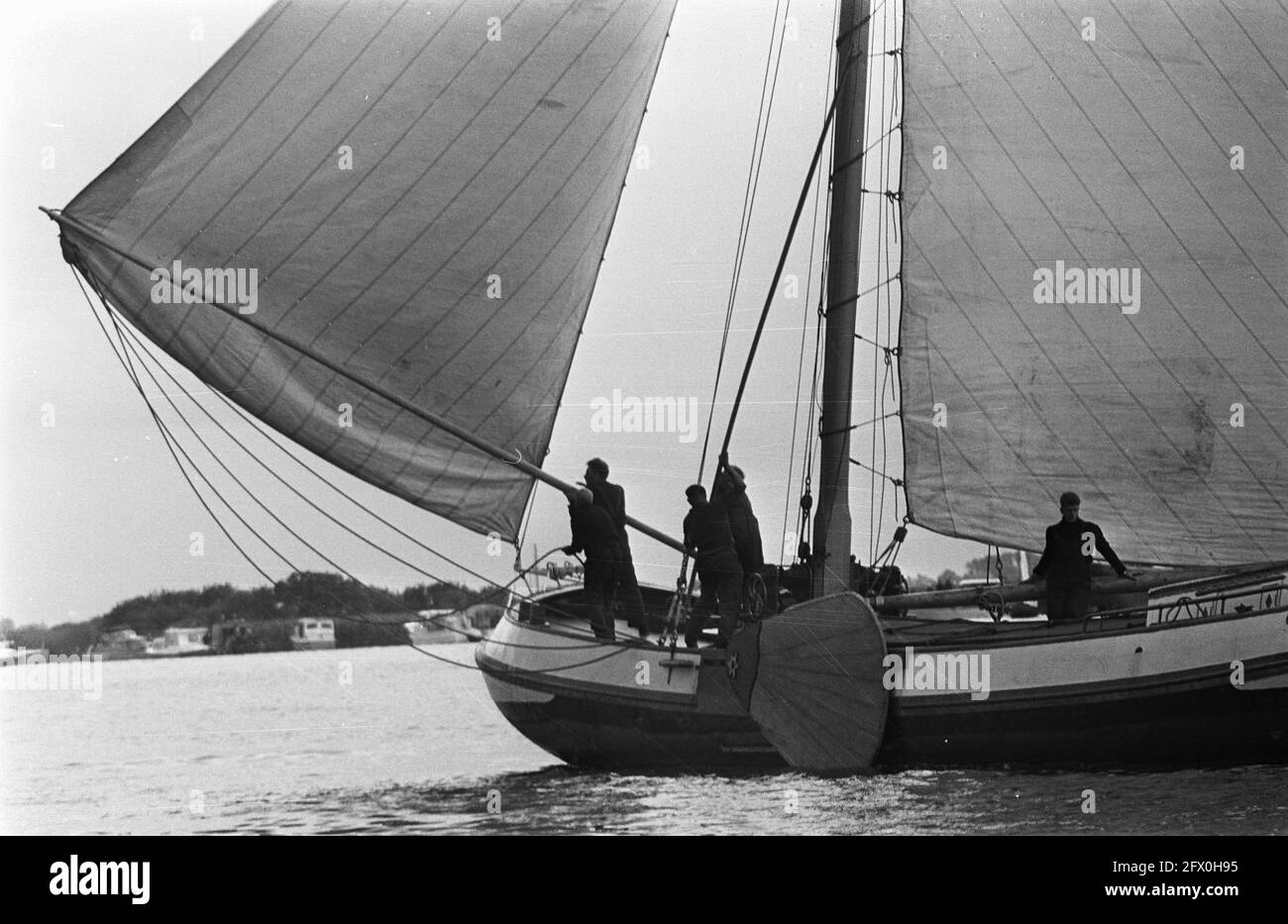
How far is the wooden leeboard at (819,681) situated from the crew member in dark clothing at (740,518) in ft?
2.98

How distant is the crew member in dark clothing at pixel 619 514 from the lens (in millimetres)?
15836

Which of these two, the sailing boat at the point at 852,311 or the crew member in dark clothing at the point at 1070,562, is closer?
the crew member in dark clothing at the point at 1070,562

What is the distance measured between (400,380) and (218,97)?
112 inches

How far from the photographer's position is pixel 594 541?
15.8 meters

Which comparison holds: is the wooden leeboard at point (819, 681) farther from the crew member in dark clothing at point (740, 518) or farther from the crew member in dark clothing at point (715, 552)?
the crew member in dark clothing at point (740, 518)

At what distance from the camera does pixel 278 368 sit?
1555 cm

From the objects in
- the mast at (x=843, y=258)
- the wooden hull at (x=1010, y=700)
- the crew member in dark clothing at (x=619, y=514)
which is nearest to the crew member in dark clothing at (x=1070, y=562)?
the wooden hull at (x=1010, y=700)

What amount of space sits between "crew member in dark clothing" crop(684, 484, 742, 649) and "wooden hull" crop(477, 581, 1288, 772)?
1.41 ft

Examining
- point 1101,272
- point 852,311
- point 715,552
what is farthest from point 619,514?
point 1101,272

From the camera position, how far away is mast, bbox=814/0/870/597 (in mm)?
16656

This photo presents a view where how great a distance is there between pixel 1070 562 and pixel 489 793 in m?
5.35

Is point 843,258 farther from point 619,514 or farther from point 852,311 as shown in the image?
point 619,514

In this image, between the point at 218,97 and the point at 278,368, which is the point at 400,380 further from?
the point at 218,97
